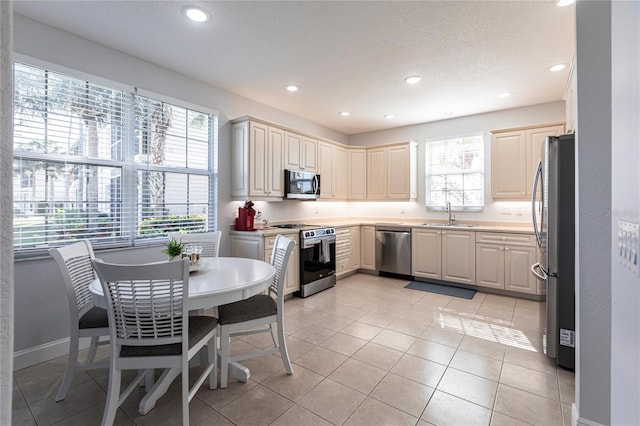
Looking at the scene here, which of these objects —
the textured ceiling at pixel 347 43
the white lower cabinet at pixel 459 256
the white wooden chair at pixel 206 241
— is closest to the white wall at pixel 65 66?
the textured ceiling at pixel 347 43

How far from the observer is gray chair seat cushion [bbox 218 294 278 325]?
2.05 metres

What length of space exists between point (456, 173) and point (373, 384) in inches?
157

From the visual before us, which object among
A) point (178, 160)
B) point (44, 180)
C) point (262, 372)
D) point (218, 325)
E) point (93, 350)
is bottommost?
point (262, 372)

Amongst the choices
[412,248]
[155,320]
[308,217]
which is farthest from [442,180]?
[155,320]

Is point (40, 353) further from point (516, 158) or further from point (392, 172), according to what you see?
point (516, 158)

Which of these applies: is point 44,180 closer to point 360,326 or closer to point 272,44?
point 272,44

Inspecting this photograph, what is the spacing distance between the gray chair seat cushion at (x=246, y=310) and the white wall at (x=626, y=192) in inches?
72.3

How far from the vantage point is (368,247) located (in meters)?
5.29

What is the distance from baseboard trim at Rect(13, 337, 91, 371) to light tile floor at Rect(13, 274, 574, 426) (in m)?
0.08

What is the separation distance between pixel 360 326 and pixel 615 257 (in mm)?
2376

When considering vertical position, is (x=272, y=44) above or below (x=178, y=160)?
above

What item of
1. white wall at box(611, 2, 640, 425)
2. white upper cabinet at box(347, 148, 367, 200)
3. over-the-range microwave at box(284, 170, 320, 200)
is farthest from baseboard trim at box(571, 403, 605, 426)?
white upper cabinet at box(347, 148, 367, 200)

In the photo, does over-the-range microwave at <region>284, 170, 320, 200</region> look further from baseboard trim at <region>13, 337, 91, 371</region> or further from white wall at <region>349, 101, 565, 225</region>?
baseboard trim at <region>13, 337, 91, 371</region>

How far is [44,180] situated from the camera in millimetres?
2471
